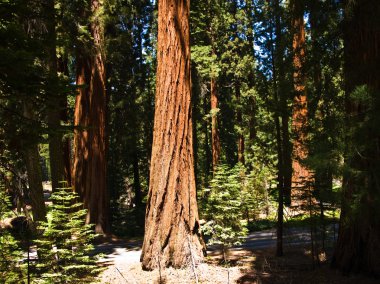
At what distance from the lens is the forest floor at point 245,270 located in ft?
23.8

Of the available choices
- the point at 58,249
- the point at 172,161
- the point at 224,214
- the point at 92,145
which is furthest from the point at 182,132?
the point at 92,145

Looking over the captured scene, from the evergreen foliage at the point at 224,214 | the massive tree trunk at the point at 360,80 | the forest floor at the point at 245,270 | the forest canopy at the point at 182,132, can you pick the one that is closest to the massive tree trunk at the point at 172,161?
the forest canopy at the point at 182,132

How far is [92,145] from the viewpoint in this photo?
44.8 ft

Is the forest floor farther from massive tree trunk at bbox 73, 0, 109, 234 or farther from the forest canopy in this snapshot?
massive tree trunk at bbox 73, 0, 109, 234

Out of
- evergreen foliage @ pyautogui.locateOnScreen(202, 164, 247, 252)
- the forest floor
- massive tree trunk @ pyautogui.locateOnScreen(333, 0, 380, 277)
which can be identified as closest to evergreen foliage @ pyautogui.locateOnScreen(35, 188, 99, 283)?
the forest floor

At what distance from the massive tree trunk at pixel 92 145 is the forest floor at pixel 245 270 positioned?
2.64 metres

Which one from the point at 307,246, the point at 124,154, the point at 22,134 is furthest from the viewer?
the point at 124,154

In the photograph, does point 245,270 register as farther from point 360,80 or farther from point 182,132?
point 360,80

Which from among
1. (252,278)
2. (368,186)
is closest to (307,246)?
(252,278)

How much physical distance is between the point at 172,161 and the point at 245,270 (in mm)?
3116

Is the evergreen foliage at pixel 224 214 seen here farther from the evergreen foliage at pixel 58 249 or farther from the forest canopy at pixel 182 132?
the evergreen foliage at pixel 58 249

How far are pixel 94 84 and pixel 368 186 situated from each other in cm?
1119

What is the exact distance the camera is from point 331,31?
8500 mm

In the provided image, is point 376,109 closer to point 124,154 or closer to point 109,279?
point 109,279
